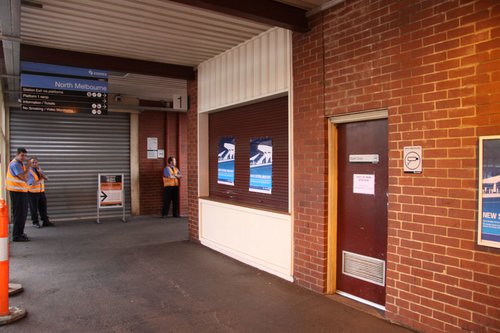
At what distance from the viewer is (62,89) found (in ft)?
23.4

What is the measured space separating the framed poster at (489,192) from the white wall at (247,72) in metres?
2.93

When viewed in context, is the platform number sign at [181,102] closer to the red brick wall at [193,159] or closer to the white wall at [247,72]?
the red brick wall at [193,159]

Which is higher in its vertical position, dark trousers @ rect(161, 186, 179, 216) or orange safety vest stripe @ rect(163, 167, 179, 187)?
orange safety vest stripe @ rect(163, 167, 179, 187)

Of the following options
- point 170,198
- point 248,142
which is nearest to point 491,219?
point 248,142

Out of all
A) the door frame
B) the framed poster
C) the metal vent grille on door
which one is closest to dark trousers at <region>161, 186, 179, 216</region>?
the door frame

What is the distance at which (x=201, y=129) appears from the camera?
8.27m

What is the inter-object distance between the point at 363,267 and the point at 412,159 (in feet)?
5.19

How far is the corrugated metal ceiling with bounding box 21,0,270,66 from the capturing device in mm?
5203

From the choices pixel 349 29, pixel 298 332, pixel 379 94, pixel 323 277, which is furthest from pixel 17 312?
pixel 349 29

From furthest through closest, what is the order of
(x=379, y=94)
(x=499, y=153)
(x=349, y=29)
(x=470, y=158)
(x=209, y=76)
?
(x=209, y=76)
(x=349, y=29)
(x=379, y=94)
(x=470, y=158)
(x=499, y=153)

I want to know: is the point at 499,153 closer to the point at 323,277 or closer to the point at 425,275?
the point at 425,275

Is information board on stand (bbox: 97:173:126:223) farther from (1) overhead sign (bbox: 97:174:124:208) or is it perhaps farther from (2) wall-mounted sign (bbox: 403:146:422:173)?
(2) wall-mounted sign (bbox: 403:146:422:173)

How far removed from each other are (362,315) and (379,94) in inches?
100

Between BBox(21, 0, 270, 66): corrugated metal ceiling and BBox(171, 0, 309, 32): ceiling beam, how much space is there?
683 millimetres
